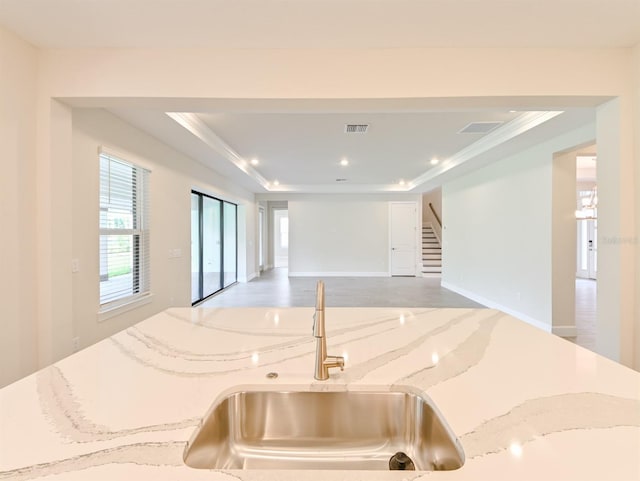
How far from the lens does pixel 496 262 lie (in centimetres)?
552

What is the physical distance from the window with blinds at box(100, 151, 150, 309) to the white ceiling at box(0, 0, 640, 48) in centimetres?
129

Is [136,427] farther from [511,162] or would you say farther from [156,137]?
[511,162]

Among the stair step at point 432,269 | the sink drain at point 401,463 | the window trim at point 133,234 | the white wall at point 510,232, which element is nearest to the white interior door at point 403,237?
the stair step at point 432,269

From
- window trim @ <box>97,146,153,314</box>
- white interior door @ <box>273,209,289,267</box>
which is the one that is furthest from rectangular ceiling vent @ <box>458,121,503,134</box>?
white interior door @ <box>273,209,289,267</box>

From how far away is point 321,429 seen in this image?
1.01 meters

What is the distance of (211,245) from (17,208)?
14.7 feet

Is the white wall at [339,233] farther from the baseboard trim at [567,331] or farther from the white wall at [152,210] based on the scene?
the baseboard trim at [567,331]

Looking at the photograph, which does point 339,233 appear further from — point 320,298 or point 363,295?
point 320,298

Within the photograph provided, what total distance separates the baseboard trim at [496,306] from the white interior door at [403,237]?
1882 mm

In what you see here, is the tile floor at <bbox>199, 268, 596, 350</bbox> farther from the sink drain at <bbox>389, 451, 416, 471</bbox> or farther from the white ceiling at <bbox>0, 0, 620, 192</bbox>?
the sink drain at <bbox>389, 451, 416, 471</bbox>

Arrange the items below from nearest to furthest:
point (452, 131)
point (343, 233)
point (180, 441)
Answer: point (180, 441) < point (452, 131) < point (343, 233)

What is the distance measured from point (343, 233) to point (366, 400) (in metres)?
8.97

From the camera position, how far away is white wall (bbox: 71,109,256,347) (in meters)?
2.95

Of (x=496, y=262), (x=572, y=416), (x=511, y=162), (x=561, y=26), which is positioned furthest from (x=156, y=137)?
(x=496, y=262)
